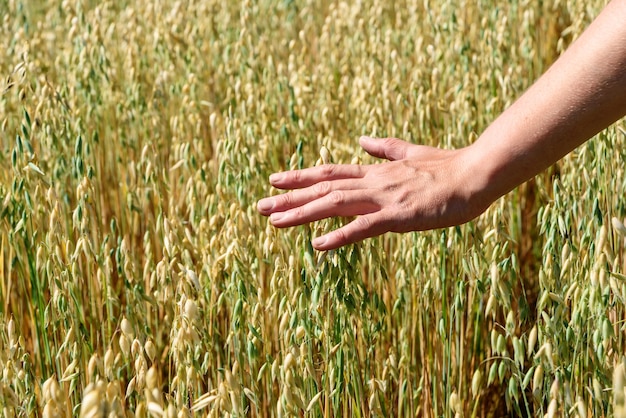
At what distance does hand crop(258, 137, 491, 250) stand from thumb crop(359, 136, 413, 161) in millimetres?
108

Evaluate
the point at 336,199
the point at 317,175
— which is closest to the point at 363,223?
the point at 336,199

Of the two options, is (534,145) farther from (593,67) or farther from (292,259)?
(292,259)

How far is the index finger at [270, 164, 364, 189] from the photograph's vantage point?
1.22 meters

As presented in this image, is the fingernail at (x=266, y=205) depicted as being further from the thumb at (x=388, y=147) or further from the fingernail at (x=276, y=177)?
the thumb at (x=388, y=147)

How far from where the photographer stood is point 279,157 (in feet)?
6.82

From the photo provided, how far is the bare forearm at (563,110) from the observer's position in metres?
1.06

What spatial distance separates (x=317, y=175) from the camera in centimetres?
123

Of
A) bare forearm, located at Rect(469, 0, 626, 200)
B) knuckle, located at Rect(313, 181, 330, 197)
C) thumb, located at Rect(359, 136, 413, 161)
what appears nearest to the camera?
bare forearm, located at Rect(469, 0, 626, 200)

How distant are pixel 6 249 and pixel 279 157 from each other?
741mm

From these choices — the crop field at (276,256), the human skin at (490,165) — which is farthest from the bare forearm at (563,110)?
the crop field at (276,256)

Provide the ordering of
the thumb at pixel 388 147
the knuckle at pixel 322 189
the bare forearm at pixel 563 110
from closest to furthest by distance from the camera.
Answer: the bare forearm at pixel 563 110 < the knuckle at pixel 322 189 < the thumb at pixel 388 147

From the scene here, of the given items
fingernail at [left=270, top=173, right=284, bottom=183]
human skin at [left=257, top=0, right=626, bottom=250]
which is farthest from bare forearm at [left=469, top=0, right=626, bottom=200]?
fingernail at [left=270, top=173, right=284, bottom=183]

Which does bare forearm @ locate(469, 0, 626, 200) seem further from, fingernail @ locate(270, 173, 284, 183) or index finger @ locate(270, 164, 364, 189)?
fingernail @ locate(270, 173, 284, 183)

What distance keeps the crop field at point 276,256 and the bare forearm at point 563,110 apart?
0.16 metres
